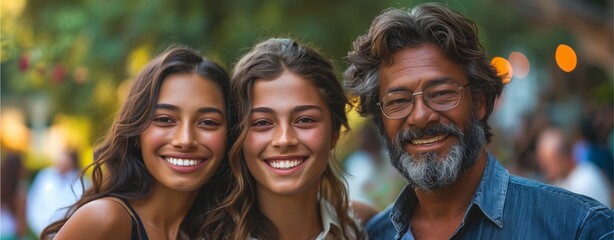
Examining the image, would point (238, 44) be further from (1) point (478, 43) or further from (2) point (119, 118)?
(1) point (478, 43)

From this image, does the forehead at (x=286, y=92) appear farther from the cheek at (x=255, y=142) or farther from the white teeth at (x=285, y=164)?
the white teeth at (x=285, y=164)

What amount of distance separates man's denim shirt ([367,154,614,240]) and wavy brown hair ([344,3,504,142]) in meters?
0.36

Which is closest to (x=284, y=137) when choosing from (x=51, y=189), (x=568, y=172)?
(x=568, y=172)

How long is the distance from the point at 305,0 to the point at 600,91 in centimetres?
316

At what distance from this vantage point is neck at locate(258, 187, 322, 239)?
4.05m

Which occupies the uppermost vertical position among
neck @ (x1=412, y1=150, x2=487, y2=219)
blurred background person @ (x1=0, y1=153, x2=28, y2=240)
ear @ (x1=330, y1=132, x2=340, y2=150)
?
ear @ (x1=330, y1=132, x2=340, y2=150)

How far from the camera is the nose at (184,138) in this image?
3.87m

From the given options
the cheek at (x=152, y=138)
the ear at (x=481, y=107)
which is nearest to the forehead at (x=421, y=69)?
the ear at (x=481, y=107)

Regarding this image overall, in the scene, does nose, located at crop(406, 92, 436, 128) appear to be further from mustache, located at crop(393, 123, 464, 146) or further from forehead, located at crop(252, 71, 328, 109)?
forehead, located at crop(252, 71, 328, 109)

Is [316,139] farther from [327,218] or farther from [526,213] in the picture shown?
[526,213]

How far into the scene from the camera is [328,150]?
4.02m

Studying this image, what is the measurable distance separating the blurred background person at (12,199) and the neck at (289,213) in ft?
12.0

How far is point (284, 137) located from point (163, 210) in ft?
2.45

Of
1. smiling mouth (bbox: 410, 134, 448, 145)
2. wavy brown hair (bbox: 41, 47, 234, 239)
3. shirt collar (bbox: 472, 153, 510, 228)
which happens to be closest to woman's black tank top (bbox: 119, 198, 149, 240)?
wavy brown hair (bbox: 41, 47, 234, 239)
